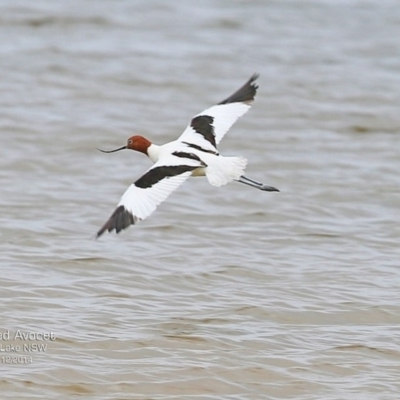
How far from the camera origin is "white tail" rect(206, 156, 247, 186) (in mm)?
6828

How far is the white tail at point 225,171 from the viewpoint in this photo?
6.83 meters

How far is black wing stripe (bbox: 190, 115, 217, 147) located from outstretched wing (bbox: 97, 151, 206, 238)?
Result: 55 centimetres

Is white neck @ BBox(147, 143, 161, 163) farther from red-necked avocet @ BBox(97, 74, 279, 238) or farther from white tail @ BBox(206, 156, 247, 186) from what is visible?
white tail @ BBox(206, 156, 247, 186)

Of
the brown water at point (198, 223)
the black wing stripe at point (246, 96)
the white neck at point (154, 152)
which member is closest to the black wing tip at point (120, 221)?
the brown water at point (198, 223)

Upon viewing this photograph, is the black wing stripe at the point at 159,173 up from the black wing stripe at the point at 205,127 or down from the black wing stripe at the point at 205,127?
down

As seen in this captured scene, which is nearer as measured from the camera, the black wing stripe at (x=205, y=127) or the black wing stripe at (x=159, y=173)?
the black wing stripe at (x=159, y=173)

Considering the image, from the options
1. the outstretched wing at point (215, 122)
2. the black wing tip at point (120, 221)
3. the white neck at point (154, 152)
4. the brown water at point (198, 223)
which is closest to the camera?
the brown water at point (198, 223)

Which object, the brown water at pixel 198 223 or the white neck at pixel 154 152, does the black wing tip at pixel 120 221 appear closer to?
the brown water at pixel 198 223

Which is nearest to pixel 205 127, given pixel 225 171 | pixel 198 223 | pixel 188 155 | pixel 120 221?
pixel 188 155

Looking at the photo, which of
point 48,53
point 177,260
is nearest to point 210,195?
point 177,260

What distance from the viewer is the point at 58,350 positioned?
19.4 feet

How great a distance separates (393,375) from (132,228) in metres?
3.08

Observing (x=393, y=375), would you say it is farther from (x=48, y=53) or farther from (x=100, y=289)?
(x=48, y=53)

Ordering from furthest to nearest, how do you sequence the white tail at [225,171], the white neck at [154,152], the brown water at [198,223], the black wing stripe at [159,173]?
the white neck at [154,152], the white tail at [225,171], the black wing stripe at [159,173], the brown water at [198,223]
